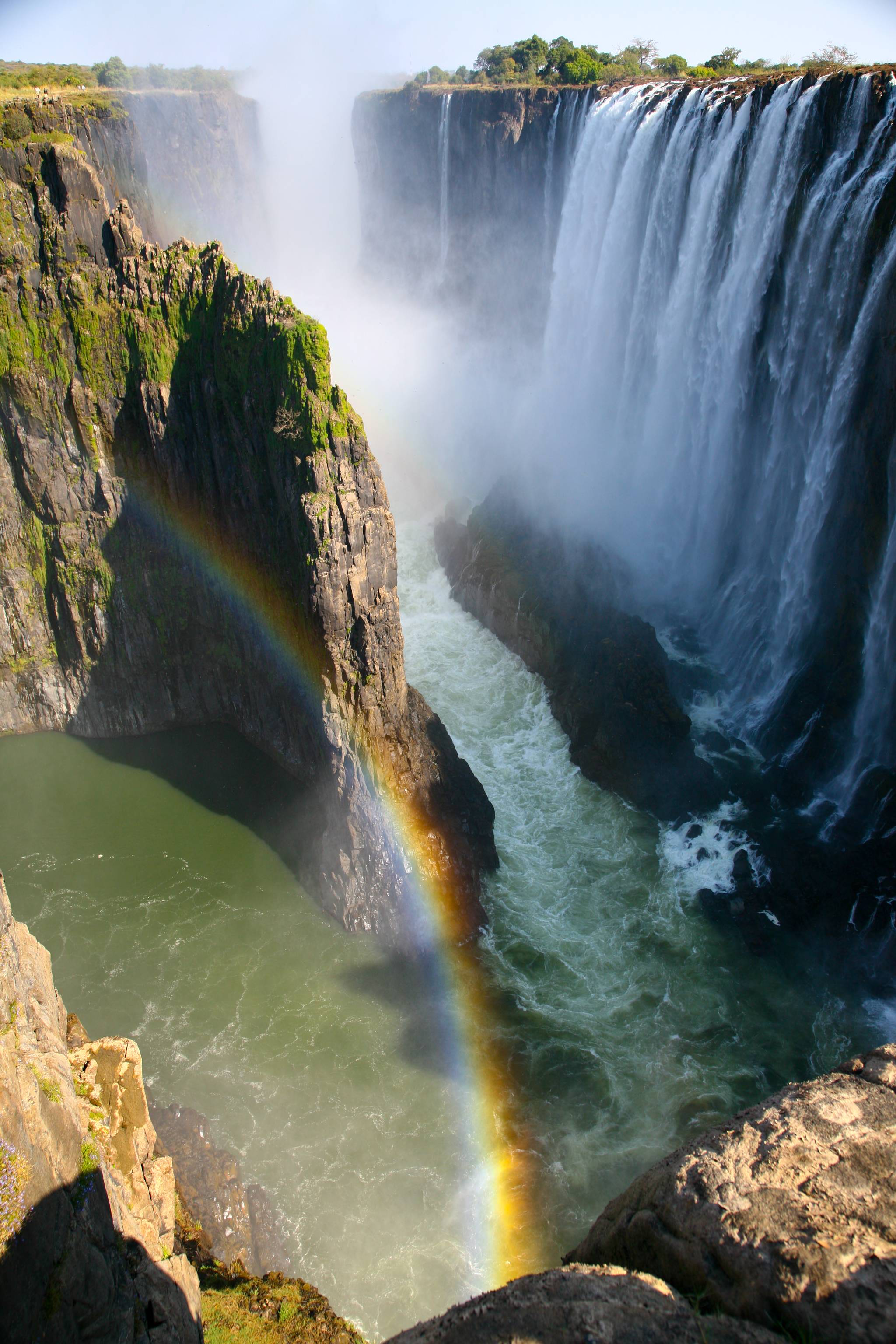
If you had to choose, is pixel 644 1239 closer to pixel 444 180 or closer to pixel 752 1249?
pixel 752 1249

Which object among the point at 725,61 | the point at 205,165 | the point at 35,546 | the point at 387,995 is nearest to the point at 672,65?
the point at 725,61

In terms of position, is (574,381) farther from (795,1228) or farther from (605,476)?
(795,1228)

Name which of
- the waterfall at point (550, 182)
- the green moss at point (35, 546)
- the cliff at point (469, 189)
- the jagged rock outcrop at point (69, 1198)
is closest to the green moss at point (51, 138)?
the green moss at point (35, 546)

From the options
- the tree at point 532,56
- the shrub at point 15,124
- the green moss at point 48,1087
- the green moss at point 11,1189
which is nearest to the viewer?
the green moss at point 11,1189

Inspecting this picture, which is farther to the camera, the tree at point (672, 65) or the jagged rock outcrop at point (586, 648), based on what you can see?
the tree at point (672, 65)

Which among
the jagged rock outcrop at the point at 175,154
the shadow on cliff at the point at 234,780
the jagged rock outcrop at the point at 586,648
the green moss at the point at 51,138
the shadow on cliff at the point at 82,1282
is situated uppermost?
the jagged rock outcrop at the point at 175,154

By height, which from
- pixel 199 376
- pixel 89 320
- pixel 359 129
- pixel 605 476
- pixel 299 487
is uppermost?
pixel 359 129

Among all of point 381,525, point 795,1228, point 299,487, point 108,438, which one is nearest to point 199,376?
point 108,438

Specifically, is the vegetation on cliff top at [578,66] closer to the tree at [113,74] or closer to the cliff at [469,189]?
the cliff at [469,189]
